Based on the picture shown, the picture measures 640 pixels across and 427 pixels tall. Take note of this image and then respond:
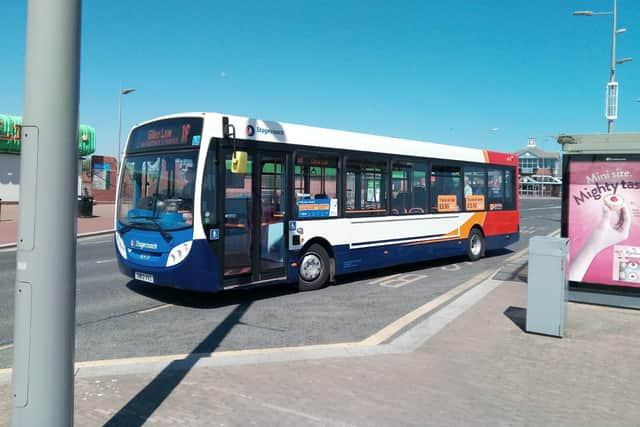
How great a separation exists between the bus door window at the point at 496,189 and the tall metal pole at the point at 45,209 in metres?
13.1

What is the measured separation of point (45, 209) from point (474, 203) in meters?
12.4

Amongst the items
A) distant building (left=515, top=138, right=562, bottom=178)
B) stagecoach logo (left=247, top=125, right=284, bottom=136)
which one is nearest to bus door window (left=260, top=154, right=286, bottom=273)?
stagecoach logo (left=247, top=125, right=284, bottom=136)

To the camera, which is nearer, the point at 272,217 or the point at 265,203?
the point at 265,203

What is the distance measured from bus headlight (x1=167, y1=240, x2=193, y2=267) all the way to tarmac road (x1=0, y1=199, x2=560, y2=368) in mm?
754

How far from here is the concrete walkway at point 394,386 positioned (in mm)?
4125

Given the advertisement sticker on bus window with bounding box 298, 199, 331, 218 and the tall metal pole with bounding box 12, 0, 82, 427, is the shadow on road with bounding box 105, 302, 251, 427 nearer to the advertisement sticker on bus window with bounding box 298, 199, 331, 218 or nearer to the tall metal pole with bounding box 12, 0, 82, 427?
the tall metal pole with bounding box 12, 0, 82, 427

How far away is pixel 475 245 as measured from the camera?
1444cm

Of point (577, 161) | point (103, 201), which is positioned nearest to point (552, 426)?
point (577, 161)

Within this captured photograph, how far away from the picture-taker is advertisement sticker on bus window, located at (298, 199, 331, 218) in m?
9.45

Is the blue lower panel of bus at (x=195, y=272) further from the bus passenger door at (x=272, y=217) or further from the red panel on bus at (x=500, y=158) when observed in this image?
the red panel on bus at (x=500, y=158)

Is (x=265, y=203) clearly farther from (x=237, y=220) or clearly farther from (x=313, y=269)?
(x=313, y=269)

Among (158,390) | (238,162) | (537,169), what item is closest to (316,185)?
(238,162)

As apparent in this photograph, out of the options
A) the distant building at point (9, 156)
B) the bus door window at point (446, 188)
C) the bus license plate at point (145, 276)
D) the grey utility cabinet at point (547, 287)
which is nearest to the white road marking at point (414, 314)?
the grey utility cabinet at point (547, 287)

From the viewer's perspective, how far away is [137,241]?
327 inches
